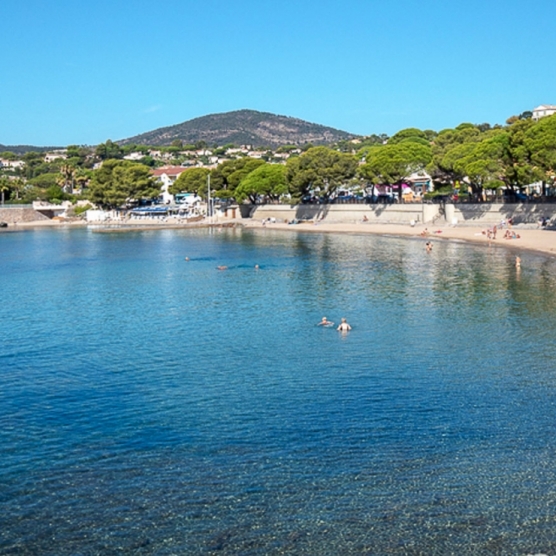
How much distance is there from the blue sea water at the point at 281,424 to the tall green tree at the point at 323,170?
54936 millimetres

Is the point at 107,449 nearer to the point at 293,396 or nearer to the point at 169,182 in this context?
the point at 293,396

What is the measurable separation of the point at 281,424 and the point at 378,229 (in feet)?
205

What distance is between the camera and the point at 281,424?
52.7 ft

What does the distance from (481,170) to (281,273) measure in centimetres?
2870

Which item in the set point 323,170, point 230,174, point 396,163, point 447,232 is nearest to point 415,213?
point 396,163

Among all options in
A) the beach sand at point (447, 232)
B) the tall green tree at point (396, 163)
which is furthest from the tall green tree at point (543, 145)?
the tall green tree at point (396, 163)

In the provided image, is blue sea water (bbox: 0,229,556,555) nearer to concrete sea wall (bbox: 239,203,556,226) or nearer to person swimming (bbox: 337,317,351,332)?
person swimming (bbox: 337,317,351,332)

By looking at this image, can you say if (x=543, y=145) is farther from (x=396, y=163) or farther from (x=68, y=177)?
(x=68, y=177)

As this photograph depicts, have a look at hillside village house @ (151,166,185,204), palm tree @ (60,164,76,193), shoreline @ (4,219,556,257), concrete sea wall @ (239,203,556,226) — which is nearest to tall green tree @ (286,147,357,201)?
concrete sea wall @ (239,203,556,226)

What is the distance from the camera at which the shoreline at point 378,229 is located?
180 ft

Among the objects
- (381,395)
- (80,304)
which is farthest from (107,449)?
(80,304)

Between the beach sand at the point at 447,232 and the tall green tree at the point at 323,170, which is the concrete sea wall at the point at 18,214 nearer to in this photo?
the beach sand at the point at 447,232

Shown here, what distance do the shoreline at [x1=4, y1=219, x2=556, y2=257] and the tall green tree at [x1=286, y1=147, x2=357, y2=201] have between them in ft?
14.5

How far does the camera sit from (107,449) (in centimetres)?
1479
